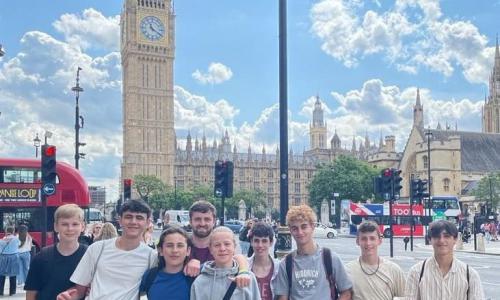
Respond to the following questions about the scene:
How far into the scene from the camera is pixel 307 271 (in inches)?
189

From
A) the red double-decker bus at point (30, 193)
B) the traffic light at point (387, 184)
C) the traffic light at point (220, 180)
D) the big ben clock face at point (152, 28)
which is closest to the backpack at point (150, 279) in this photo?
the traffic light at point (220, 180)

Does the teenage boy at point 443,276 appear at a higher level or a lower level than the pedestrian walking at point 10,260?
higher

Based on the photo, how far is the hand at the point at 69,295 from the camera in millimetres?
4598

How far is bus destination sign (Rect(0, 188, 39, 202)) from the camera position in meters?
→ 21.0

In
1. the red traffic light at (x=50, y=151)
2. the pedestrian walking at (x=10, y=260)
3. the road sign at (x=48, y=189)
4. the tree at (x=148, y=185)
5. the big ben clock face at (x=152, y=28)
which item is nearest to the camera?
the road sign at (x=48, y=189)

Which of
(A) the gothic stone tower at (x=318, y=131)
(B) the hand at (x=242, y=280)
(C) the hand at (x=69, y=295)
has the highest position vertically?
(A) the gothic stone tower at (x=318, y=131)

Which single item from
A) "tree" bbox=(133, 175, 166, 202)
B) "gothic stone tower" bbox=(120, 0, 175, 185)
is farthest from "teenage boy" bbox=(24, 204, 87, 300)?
"gothic stone tower" bbox=(120, 0, 175, 185)

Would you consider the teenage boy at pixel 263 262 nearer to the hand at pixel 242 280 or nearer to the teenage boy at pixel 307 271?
the teenage boy at pixel 307 271

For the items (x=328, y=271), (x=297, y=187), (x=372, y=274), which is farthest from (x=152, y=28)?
(x=328, y=271)

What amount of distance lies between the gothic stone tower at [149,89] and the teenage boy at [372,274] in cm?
10171

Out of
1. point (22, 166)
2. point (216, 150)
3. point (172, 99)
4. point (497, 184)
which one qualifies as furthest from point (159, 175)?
point (22, 166)

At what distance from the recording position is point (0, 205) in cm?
2095

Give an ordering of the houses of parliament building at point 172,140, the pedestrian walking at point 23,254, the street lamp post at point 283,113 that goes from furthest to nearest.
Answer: the houses of parliament building at point 172,140
the pedestrian walking at point 23,254
the street lamp post at point 283,113

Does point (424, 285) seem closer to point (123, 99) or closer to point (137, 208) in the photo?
point (137, 208)
